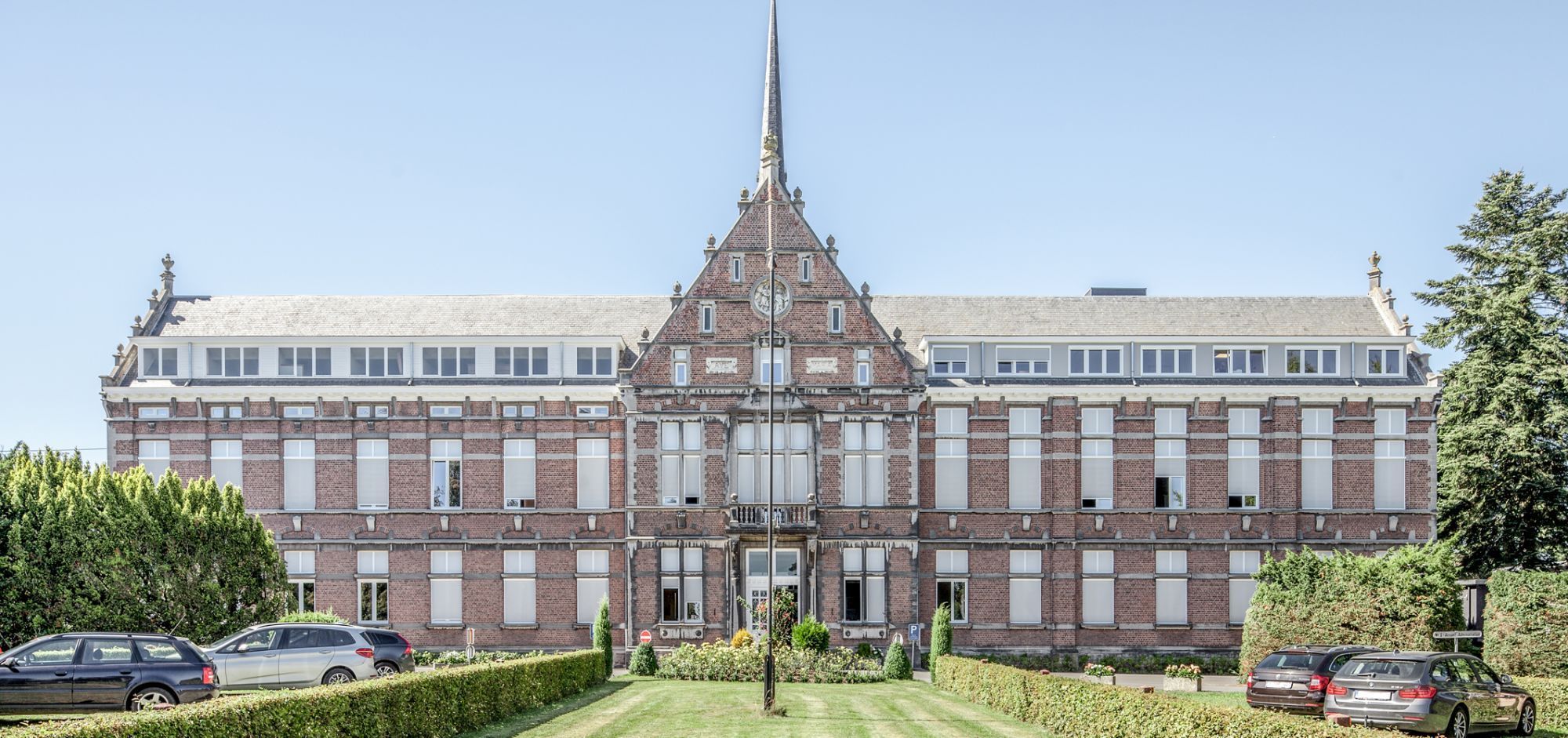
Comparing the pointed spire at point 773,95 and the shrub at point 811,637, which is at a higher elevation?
the pointed spire at point 773,95

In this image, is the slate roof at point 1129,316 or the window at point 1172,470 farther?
the slate roof at point 1129,316

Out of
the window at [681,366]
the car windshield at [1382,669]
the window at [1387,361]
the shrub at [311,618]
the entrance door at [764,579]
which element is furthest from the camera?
the window at [1387,361]

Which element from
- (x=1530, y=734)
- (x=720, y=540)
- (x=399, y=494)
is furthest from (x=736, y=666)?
(x=1530, y=734)

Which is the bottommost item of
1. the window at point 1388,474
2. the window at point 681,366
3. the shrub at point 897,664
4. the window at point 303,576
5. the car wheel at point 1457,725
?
the shrub at point 897,664

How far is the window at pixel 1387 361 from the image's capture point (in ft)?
182

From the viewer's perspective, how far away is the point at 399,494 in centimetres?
5403

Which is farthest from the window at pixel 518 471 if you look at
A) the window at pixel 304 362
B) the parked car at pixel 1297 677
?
the parked car at pixel 1297 677

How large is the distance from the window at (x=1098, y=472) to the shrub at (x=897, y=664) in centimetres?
1045

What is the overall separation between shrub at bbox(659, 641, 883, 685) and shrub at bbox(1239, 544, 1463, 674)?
11575 mm

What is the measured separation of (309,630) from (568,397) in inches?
841

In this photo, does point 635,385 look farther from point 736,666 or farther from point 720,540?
point 736,666

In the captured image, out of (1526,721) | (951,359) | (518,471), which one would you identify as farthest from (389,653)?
(951,359)

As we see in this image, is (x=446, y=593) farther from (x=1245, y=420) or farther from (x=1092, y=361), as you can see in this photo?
(x=1245, y=420)

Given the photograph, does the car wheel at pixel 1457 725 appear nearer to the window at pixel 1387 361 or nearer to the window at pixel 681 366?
the window at pixel 1387 361
